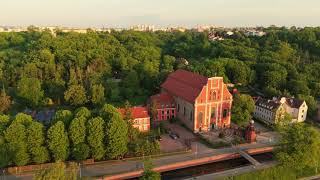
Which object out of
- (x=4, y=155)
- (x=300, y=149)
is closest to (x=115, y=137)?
(x=4, y=155)

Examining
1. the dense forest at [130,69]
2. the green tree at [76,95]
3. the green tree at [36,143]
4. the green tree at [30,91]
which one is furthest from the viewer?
the dense forest at [130,69]

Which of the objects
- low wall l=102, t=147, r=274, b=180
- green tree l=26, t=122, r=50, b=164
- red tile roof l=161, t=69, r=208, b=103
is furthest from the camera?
red tile roof l=161, t=69, r=208, b=103

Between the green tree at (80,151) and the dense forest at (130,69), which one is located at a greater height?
the dense forest at (130,69)

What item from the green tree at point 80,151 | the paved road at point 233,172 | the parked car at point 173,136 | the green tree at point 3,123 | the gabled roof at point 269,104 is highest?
the green tree at point 3,123

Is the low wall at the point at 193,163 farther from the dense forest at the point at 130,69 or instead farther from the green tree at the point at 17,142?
the dense forest at the point at 130,69

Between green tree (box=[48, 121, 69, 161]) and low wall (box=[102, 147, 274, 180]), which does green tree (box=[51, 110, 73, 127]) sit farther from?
low wall (box=[102, 147, 274, 180])

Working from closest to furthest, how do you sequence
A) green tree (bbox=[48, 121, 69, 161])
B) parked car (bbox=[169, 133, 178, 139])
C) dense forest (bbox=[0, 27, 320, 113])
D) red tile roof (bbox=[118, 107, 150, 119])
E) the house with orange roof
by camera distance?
green tree (bbox=[48, 121, 69, 161]) < parked car (bbox=[169, 133, 178, 139]) < red tile roof (bbox=[118, 107, 150, 119]) < the house with orange roof < dense forest (bbox=[0, 27, 320, 113])

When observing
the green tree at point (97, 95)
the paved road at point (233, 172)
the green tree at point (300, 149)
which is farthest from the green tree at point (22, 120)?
the green tree at point (300, 149)

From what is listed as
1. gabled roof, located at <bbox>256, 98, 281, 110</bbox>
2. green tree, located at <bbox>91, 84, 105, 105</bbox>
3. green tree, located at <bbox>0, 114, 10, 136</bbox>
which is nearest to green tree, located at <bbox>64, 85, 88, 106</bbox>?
green tree, located at <bbox>91, 84, 105, 105</bbox>
